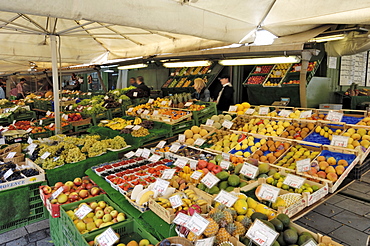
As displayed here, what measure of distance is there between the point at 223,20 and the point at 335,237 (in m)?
2.72

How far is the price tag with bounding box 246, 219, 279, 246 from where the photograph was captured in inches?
65.0

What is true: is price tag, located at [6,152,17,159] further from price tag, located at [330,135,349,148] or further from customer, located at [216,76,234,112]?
price tag, located at [330,135,349,148]

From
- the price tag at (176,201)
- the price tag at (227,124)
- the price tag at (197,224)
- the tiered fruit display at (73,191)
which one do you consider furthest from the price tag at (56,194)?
the price tag at (227,124)

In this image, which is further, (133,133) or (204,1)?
(133,133)

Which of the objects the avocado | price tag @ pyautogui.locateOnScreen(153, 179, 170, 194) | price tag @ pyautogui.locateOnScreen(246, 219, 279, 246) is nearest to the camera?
price tag @ pyautogui.locateOnScreen(246, 219, 279, 246)

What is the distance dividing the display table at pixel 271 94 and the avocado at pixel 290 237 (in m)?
5.61

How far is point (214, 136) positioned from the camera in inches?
172

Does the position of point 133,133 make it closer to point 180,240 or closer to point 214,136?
point 214,136

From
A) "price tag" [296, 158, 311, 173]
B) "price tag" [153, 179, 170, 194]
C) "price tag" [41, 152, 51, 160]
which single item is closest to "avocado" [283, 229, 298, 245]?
"price tag" [153, 179, 170, 194]

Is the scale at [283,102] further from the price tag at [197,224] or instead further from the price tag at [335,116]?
the price tag at [197,224]

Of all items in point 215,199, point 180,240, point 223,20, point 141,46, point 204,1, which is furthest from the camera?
point 141,46

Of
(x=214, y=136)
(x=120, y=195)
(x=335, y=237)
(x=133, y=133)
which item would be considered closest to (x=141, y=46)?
(x=133, y=133)

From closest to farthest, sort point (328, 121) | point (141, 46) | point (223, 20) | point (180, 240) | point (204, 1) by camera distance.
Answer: point (180, 240) → point (204, 1) → point (223, 20) → point (328, 121) → point (141, 46)

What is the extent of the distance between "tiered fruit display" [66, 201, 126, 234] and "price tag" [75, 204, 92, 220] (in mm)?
31
